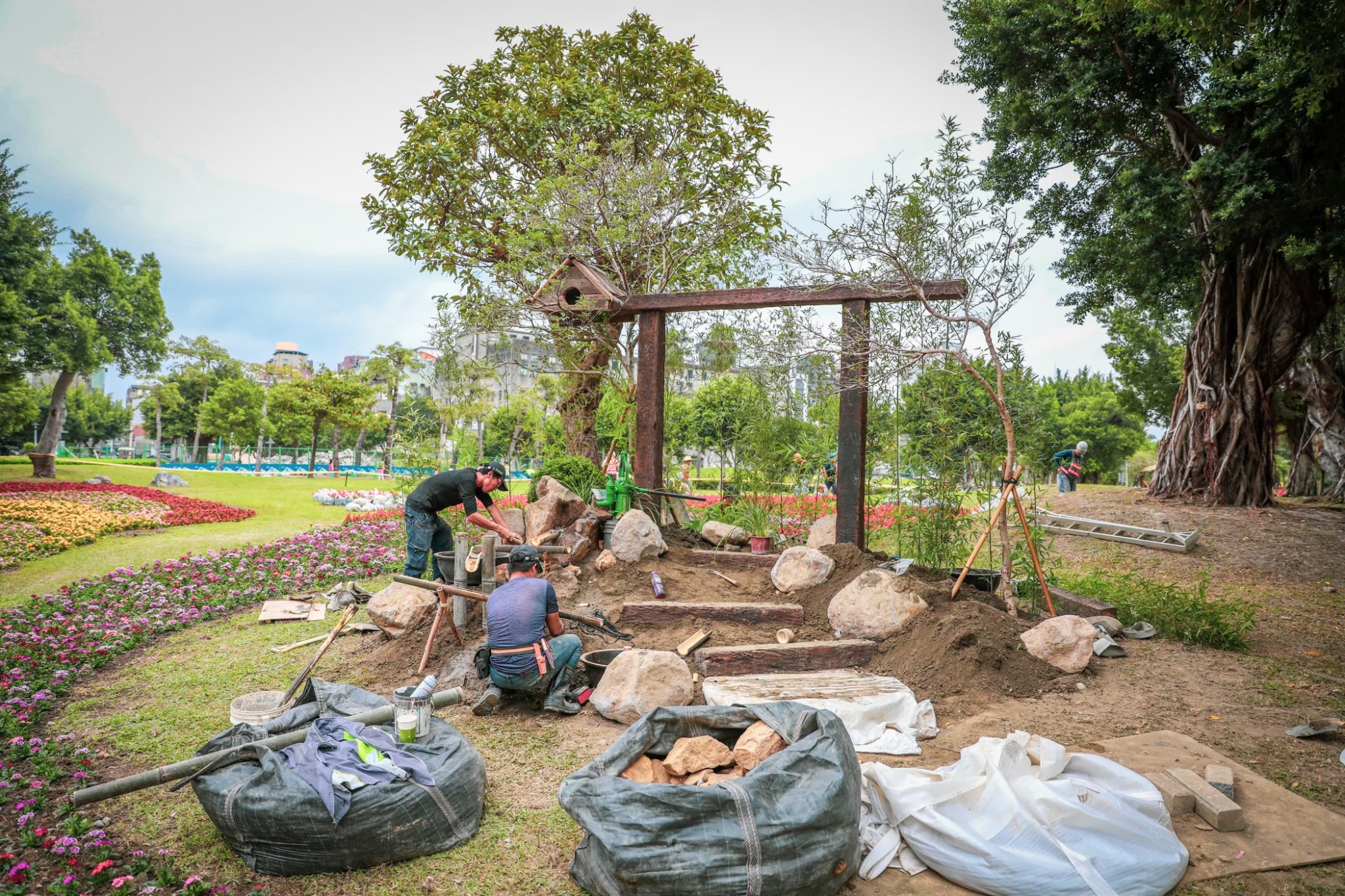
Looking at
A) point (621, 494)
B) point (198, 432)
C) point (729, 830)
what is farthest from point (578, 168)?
point (198, 432)

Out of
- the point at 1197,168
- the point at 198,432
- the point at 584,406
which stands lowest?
the point at 198,432

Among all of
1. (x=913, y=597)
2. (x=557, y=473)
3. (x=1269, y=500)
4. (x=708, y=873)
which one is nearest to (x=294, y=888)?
(x=708, y=873)

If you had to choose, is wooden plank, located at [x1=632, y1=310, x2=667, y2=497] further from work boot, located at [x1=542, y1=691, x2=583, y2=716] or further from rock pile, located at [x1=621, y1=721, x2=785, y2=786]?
rock pile, located at [x1=621, y1=721, x2=785, y2=786]

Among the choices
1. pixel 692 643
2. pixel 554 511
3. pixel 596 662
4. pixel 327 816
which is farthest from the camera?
pixel 554 511

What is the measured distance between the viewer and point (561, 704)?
477cm

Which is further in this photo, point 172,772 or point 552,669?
point 552,669

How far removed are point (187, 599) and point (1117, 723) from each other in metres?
9.04

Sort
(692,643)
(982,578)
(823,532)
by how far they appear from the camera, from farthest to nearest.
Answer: (823,532) → (982,578) → (692,643)

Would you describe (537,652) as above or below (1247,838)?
above

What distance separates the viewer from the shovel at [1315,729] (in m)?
4.39

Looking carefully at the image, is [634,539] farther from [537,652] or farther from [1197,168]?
[1197,168]

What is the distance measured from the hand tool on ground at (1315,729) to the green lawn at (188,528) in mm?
11372

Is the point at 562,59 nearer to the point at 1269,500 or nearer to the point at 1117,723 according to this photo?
the point at 1117,723

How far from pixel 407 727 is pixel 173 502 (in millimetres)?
14508
